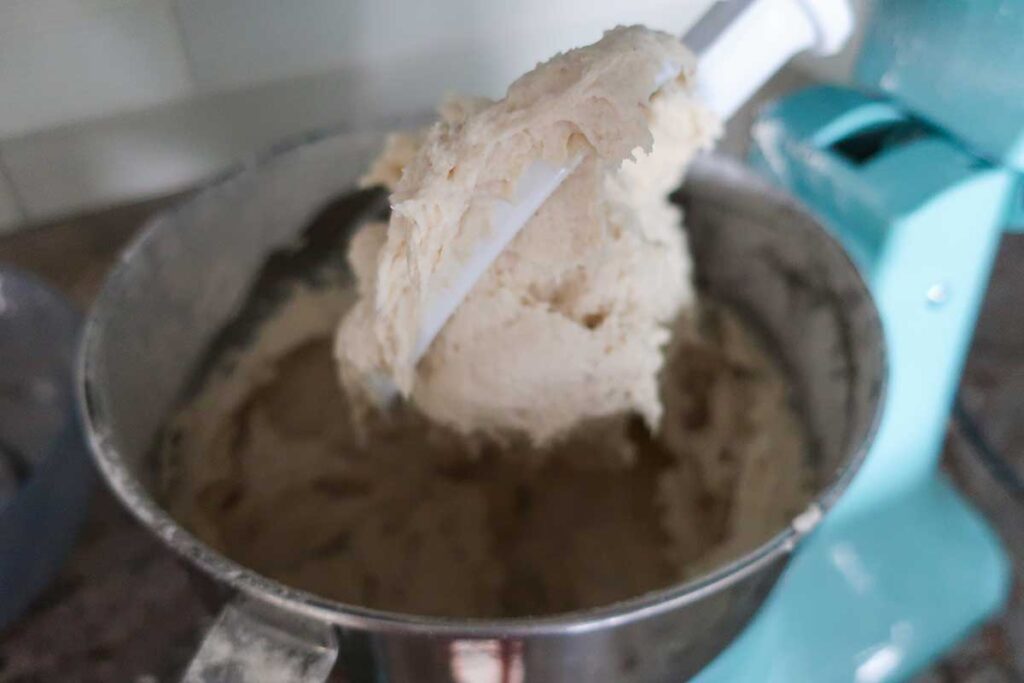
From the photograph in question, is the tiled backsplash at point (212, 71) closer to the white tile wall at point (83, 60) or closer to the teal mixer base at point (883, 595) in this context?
the white tile wall at point (83, 60)

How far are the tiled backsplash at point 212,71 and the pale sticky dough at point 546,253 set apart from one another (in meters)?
0.11

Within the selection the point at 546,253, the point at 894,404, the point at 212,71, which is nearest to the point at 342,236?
the point at 212,71

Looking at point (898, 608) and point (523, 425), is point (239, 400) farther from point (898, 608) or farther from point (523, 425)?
point (898, 608)

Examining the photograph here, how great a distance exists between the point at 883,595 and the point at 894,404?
0.11 m

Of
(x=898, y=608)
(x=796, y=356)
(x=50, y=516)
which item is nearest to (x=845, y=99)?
(x=796, y=356)

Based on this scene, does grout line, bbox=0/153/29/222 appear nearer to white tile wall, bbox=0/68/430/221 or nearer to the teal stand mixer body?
white tile wall, bbox=0/68/430/221

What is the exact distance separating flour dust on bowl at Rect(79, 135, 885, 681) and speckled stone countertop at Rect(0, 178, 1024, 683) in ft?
0.31

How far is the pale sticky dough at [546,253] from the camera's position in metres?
0.27

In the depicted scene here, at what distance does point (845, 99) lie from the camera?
41cm

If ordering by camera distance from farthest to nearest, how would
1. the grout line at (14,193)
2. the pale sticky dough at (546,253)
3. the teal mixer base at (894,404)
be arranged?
the grout line at (14,193)
the teal mixer base at (894,404)
the pale sticky dough at (546,253)

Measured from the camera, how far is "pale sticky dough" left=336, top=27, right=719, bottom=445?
0.90ft

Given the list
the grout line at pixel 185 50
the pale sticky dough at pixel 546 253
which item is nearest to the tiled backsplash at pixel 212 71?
the grout line at pixel 185 50

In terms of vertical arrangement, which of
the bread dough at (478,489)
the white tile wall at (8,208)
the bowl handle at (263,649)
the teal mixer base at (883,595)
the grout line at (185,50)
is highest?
the grout line at (185,50)

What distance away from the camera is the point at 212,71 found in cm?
49
